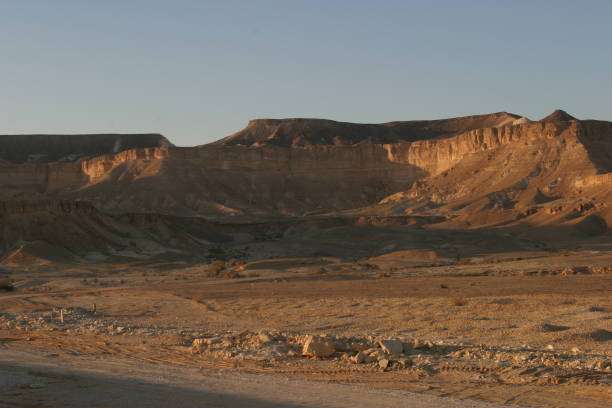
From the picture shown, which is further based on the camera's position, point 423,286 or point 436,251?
point 436,251

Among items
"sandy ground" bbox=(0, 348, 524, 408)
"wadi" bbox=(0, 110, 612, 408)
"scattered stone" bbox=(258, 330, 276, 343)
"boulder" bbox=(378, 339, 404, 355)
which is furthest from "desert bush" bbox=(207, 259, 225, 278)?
"sandy ground" bbox=(0, 348, 524, 408)

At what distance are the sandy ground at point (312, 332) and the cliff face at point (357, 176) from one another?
5280 centimetres

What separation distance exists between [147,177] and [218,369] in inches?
4005

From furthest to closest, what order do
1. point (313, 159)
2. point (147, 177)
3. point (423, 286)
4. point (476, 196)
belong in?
point (313, 159) < point (147, 177) < point (476, 196) < point (423, 286)

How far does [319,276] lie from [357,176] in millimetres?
83544

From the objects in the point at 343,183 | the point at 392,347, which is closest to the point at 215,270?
the point at 392,347

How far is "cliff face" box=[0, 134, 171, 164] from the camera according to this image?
541 feet

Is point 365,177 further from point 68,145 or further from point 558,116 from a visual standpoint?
point 68,145

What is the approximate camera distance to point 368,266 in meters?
43.3

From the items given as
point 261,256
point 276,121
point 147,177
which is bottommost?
point 261,256

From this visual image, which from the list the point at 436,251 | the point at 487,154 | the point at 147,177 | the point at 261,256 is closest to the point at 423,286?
the point at 436,251

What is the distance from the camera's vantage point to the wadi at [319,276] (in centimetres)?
1104

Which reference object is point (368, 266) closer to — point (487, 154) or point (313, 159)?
point (487, 154)

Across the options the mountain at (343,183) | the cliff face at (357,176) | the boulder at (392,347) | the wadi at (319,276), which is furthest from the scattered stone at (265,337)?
the cliff face at (357,176)
